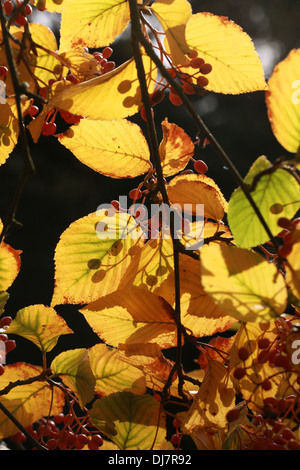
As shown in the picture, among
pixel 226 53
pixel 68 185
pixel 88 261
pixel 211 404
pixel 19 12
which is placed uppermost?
pixel 19 12

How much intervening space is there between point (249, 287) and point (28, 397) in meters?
0.37

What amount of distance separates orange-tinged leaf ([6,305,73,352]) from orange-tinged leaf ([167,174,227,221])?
0.69ft

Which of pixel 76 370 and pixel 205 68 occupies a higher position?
pixel 205 68

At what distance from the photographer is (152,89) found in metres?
0.52

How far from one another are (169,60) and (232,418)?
13.8 inches

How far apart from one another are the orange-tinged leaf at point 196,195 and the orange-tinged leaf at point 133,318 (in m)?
0.10

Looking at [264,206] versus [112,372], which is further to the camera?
[112,372]

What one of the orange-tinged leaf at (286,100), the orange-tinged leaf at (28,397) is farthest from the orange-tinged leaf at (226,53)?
the orange-tinged leaf at (28,397)

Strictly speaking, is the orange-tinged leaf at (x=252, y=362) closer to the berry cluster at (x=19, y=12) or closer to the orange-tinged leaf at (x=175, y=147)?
the orange-tinged leaf at (x=175, y=147)

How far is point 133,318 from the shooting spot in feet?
1.73

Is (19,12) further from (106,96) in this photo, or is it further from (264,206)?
(264,206)

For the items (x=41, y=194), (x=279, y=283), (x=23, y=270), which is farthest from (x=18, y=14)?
(x=41, y=194)

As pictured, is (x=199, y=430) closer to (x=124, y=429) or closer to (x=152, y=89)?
(x=124, y=429)

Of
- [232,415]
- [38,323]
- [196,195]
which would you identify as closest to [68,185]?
[38,323]
